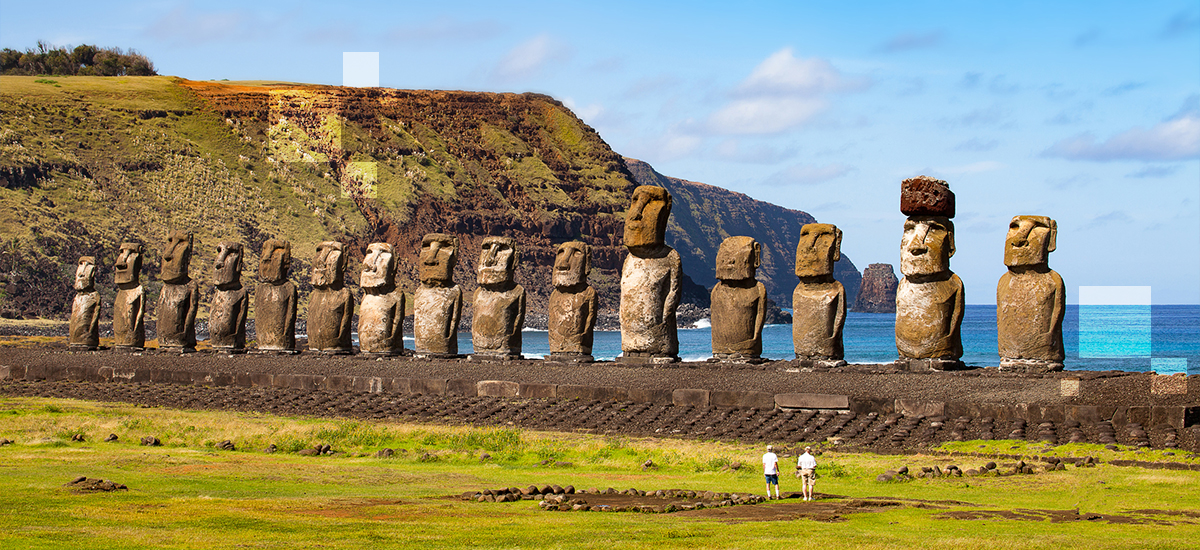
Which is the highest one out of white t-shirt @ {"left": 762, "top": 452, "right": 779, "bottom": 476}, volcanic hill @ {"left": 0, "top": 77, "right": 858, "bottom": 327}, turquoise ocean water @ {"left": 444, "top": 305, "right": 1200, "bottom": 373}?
volcanic hill @ {"left": 0, "top": 77, "right": 858, "bottom": 327}

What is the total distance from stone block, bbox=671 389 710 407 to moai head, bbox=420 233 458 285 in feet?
20.2

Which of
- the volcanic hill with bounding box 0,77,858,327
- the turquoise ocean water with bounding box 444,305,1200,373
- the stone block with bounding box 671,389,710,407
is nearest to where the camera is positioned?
the stone block with bounding box 671,389,710,407

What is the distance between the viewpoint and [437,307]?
71.1ft

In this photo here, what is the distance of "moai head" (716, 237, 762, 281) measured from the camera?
18.2m

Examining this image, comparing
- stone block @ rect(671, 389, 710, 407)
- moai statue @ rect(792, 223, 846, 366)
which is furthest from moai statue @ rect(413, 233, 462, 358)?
moai statue @ rect(792, 223, 846, 366)

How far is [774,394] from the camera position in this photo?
51.8ft

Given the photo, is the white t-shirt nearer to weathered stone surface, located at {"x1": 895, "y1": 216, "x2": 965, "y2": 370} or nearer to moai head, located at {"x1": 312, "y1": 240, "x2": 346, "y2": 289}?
weathered stone surface, located at {"x1": 895, "y1": 216, "x2": 965, "y2": 370}

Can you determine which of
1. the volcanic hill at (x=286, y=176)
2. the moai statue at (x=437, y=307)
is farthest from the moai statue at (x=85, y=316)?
the volcanic hill at (x=286, y=176)

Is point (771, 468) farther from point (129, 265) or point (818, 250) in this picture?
point (129, 265)

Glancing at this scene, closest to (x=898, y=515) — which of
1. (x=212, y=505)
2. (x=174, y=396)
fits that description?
(x=212, y=505)

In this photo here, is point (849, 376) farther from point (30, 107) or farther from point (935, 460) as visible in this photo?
point (30, 107)

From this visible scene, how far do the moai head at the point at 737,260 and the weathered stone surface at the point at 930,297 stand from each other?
2.33 meters

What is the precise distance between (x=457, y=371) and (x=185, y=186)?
62607 mm

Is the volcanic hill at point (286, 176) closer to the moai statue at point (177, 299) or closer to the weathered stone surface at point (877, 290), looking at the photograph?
the moai statue at point (177, 299)
